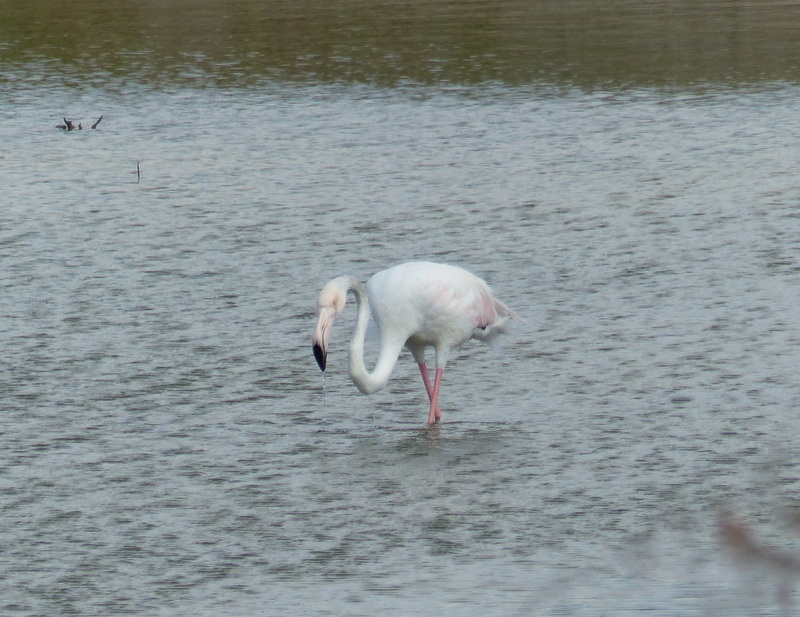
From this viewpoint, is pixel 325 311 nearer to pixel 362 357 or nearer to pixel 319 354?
pixel 319 354

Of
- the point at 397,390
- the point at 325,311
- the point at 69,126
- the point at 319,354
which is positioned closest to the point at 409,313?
the point at 325,311

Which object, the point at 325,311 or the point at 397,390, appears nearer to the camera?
the point at 325,311

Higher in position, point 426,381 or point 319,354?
point 319,354

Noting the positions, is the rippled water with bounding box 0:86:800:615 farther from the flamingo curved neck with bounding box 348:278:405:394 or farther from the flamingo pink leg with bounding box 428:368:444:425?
the flamingo curved neck with bounding box 348:278:405:394

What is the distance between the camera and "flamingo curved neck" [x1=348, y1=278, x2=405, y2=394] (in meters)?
7.36

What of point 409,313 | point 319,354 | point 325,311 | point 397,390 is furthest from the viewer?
point 397,390

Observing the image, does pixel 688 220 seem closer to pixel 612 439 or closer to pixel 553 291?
pixel 553 291

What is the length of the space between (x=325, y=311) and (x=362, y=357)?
37 centimetres

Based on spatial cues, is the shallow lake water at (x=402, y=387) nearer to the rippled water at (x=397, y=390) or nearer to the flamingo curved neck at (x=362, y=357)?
the rippled water at (x=397, y=390)

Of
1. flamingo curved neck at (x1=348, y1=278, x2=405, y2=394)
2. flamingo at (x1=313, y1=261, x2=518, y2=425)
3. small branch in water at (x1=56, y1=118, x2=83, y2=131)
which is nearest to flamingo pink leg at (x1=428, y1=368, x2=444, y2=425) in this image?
flamingo at (x1=313, y1=261, x2=518, y2=425)

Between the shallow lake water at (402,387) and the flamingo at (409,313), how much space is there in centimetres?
29

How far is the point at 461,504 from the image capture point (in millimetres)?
6496

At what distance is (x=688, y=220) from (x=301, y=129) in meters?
6.39

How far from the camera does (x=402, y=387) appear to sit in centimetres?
835
